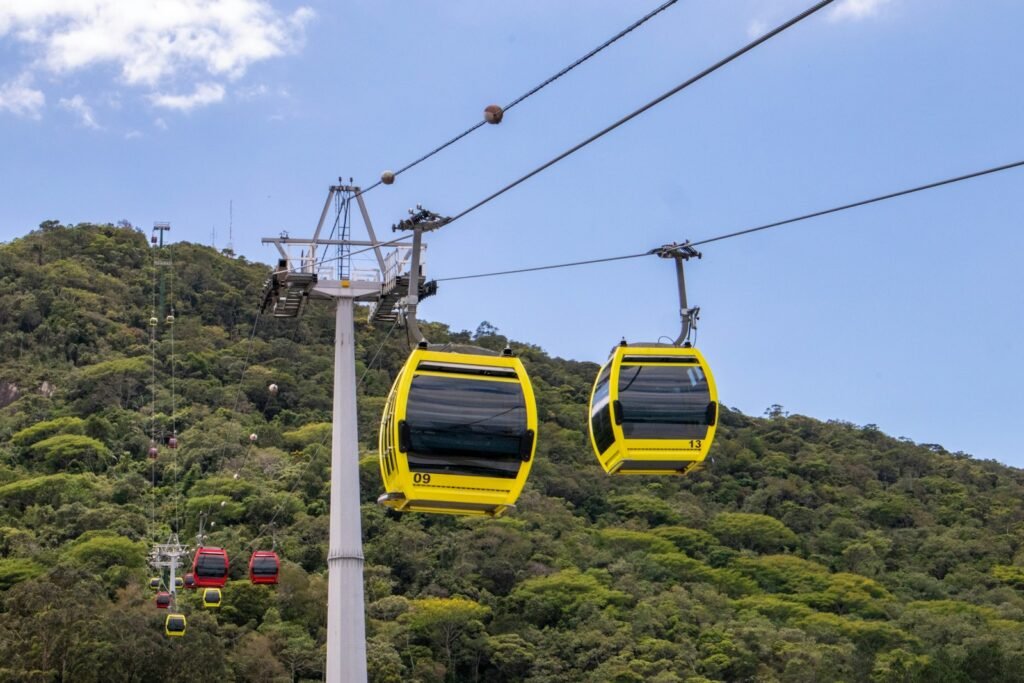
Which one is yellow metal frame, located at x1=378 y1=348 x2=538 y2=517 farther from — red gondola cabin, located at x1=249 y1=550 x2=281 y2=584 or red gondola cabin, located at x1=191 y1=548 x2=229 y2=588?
red gondola cabin, located at x1=191 y1=548 x2=229 y2=588

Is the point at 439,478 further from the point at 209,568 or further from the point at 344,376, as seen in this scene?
the point at 209,568

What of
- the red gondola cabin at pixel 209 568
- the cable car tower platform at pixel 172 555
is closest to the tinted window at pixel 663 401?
the red gondola cabin at pixel 209 568

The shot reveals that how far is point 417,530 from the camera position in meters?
52.9

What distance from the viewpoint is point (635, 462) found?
14164 mm

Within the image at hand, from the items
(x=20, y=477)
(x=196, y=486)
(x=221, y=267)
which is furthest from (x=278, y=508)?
(x=221, y=267)

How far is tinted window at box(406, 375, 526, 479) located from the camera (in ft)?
43.4

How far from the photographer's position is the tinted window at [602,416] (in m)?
14.3

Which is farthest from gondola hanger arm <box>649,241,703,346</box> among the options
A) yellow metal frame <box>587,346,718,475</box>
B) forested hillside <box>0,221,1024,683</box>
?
forested hillside <box>0,221,1024,683</box>

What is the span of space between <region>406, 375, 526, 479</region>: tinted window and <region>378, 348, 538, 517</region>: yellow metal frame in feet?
0.16

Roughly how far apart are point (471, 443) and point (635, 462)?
1587mm

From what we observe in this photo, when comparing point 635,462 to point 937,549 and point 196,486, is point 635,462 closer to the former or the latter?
point 196,486

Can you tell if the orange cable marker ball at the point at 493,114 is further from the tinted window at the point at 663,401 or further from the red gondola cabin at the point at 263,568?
the red gondola cabin at the point at 263,568

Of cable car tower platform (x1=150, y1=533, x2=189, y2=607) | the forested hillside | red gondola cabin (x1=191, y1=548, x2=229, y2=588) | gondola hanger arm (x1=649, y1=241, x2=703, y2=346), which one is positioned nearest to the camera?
gondola hanger arm (x1=649, y1=241, x2=703, y2=346)

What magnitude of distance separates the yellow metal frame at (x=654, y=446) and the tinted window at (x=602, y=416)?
0.05 metres
